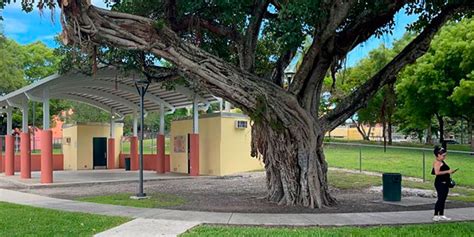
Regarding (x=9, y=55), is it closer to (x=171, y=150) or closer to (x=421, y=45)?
(x=171, y=150)

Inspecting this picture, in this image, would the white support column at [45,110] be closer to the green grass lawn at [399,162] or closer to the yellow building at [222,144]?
the yellow building at [222,144]

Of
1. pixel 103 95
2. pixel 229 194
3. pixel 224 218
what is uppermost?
pixel 103 95

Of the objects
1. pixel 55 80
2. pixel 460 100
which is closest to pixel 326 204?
pixel 55 80

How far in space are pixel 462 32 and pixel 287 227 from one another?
2700cm

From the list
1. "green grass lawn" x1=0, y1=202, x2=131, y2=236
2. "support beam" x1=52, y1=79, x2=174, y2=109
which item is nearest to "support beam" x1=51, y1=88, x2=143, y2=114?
"support beam" x1=52, y1=79, x2=174, y2=109

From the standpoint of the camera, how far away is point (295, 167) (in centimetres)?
1285

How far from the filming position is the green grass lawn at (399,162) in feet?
68.0

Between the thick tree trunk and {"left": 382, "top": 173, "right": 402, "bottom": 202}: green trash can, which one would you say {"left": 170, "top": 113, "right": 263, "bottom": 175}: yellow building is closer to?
the thick tree trunk

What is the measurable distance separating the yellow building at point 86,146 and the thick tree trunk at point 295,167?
55.8 feet

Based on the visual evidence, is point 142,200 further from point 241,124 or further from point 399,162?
point 399,162

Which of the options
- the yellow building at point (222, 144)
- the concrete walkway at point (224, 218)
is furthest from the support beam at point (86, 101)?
the concrete walkway at point (224, 218)

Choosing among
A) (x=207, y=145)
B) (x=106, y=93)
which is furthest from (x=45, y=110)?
(x=207, y=145)

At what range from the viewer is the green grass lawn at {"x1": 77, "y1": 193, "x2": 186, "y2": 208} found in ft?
42.5

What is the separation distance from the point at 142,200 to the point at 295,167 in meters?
4.33
